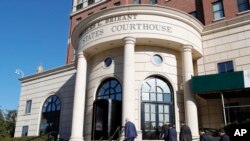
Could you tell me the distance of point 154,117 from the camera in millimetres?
19172

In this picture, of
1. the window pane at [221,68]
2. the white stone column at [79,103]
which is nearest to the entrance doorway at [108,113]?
the white stone column at [79,103]

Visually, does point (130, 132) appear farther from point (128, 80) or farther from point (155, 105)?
point (155, 105)

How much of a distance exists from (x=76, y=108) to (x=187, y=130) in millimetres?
9168

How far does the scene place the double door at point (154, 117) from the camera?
18656mm

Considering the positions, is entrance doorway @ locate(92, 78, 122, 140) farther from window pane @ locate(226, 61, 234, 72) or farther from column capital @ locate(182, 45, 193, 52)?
window pane @ locate(226, 61, 234, 72)

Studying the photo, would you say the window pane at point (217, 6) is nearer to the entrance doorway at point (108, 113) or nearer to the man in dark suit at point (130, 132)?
the entrance doorway at point (108, 113)

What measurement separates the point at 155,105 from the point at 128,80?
2886 mm

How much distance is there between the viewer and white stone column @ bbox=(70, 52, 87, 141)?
785 inches

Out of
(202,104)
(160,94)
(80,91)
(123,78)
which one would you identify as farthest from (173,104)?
(80,91)

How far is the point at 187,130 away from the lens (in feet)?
46.8

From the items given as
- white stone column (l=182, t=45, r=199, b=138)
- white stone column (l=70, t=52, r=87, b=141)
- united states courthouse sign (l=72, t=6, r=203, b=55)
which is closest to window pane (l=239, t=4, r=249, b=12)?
united states courthouse sign (l=72, t=6, r=203, b=55)

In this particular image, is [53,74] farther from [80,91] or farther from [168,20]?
[168,20]

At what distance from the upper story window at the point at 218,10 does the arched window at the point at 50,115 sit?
18.4m

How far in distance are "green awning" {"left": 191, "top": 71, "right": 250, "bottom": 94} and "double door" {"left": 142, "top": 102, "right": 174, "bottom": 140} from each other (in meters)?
2.46
